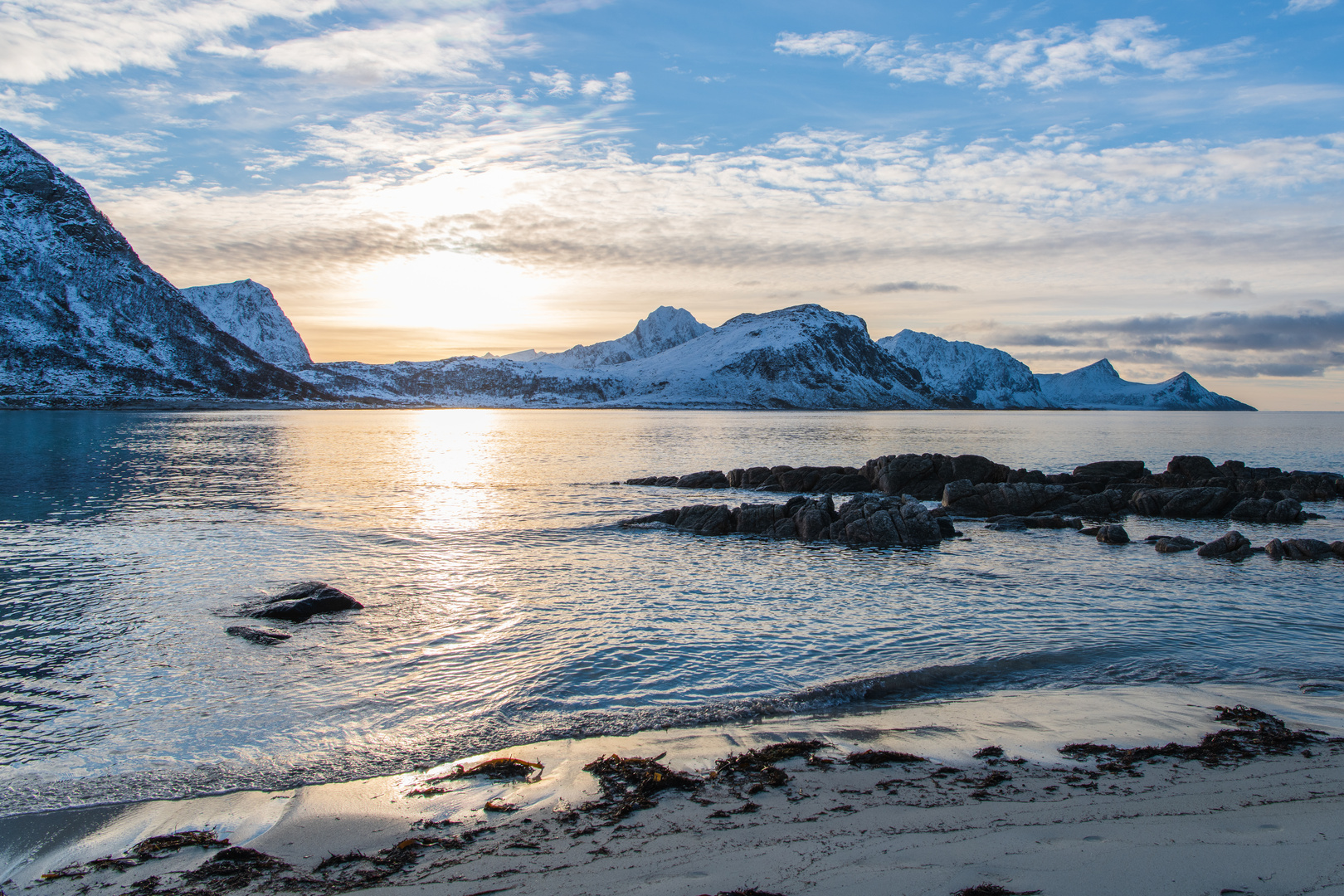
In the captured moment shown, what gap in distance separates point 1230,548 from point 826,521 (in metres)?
14.6

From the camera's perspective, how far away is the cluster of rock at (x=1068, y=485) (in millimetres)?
37656

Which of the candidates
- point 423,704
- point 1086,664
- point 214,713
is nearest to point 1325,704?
point 1086,664

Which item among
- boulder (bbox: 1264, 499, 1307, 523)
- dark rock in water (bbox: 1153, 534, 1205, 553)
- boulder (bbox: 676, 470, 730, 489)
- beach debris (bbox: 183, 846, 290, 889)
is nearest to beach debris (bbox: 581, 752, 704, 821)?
beach debris (bbox: 183, 846, 290, 889)

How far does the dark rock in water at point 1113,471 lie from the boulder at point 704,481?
24448 mm

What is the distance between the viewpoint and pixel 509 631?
1653 centimetres

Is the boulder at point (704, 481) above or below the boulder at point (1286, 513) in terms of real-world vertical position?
below

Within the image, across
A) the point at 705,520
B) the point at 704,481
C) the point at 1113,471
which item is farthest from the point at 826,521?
the point at 1113,471

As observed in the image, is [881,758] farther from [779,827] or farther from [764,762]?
[779,827]

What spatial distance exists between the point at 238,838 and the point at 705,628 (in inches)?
420

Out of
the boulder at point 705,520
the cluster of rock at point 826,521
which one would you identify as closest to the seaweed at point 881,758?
the cluster of rock at point 826,521

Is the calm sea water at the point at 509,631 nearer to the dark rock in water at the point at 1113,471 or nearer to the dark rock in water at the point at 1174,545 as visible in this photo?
the dark rock in water at the point at 1174,545

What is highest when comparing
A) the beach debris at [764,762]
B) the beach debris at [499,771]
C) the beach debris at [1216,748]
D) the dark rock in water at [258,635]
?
the beach debris at [1216,748]

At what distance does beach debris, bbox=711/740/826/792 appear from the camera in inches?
355

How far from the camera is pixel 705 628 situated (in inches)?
666
